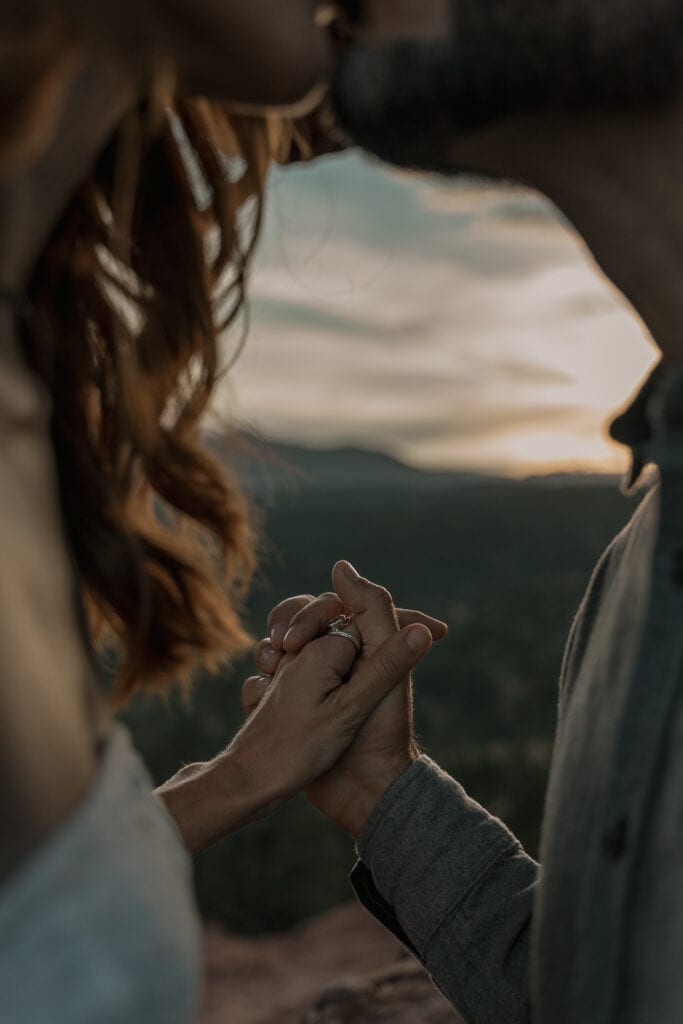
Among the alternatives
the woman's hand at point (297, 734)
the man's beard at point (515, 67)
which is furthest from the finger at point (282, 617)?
the man's beard at point (515, 67)

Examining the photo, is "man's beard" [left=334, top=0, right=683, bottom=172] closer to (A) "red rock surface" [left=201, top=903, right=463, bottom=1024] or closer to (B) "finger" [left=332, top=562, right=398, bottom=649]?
(B) "finger" [left=332, top=562, right=398, bottom=649]

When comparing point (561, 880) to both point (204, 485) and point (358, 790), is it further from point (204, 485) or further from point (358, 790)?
point (204, 485)

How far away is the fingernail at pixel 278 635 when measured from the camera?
2.14 meters

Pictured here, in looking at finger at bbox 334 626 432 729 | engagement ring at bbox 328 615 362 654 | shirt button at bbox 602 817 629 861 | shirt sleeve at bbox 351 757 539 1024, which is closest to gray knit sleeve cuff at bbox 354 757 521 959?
shirt sleeve at bbox 351 757 539 1024

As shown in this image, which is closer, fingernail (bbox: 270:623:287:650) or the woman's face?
the woman's face

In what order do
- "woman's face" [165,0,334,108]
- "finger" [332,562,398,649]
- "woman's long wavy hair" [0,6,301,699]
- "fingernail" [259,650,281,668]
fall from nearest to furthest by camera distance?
"woman's face" [165,0,334,108] → "woman's long wavy hair" [0,6,301,699] → "finger" [332,562,398,649] → "fingernail" [259,650,281,668]

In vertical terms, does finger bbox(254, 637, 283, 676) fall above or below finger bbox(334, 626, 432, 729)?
below

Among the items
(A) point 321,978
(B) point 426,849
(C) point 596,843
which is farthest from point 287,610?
(A) point 321,978

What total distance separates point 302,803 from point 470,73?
1018cm

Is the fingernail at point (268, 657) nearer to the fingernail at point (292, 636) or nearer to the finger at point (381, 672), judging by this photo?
the fingernail at point (292, 636)

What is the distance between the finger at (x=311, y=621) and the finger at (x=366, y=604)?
3cm

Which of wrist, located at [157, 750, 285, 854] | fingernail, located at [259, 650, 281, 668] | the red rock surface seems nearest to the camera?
wrist, located at [157, 750, 285, 854]

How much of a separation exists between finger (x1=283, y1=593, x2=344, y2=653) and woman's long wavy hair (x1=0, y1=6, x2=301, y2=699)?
156mm

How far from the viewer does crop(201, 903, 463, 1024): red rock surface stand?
10.2 feet
